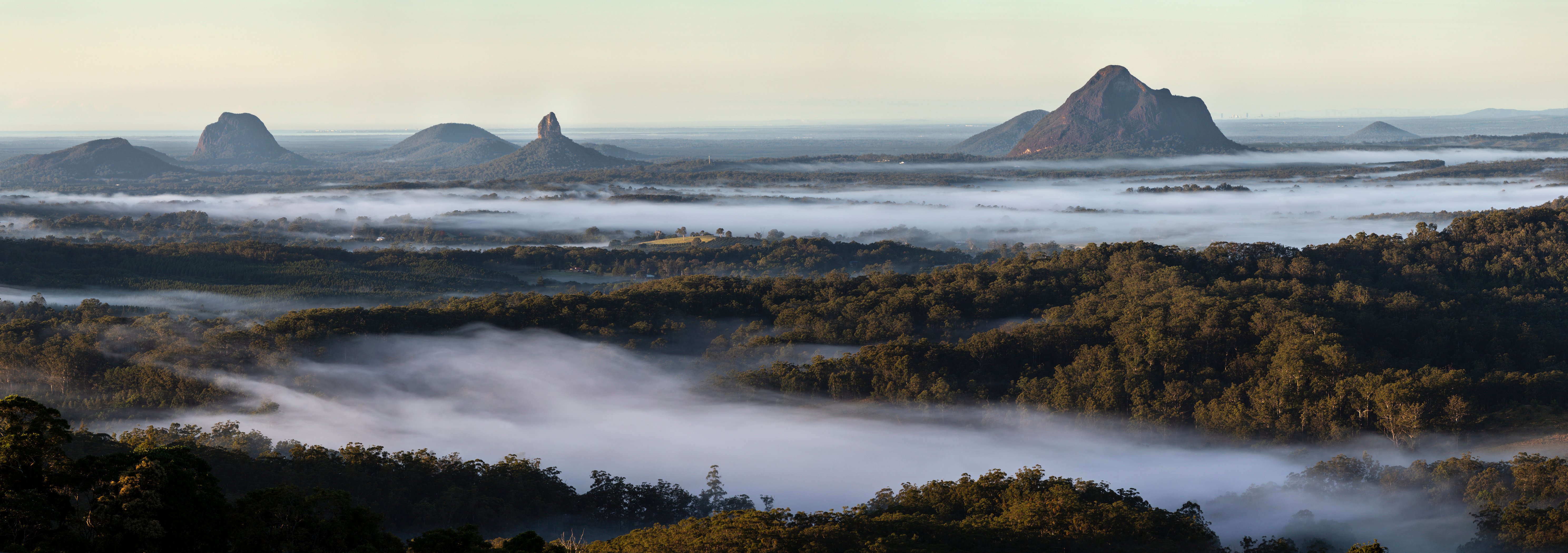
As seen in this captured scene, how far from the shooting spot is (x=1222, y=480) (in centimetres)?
2791

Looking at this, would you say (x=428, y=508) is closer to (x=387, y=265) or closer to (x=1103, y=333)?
(x=1103, y=333)

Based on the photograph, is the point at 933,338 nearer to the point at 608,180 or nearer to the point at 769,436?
the point at 769,436

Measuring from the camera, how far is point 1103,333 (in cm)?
3862

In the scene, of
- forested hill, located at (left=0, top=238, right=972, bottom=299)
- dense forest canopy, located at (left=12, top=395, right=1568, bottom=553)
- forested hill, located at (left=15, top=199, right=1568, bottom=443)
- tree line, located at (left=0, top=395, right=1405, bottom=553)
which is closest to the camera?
tree line, located at (left=0, top=395, right=1405, bottom=553)

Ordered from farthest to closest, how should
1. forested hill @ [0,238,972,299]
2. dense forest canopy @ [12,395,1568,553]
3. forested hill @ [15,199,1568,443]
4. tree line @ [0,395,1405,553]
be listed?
forested hill @ [0,238,972,299]
forested hill @ [15,199,1568,443]
dense forest canopy @ [12,395,1568,553]
tree line @ [0,395,1405,553]

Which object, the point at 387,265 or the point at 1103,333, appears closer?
the point at 1103,333

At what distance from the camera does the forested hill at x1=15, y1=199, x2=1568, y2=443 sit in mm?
31734

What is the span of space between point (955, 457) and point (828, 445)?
3.81m

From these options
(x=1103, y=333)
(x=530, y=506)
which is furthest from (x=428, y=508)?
(x=1103, y=333)

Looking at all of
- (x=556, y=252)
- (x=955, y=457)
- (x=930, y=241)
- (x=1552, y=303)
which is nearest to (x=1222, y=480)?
(x=955, y=457)

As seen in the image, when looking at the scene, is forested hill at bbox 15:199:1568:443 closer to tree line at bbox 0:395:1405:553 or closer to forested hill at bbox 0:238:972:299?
tree line at bbox 0:395:1405:553

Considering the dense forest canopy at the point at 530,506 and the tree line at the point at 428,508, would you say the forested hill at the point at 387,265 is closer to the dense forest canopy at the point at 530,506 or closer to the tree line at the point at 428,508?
the dense forest canopy at the point at 530,506

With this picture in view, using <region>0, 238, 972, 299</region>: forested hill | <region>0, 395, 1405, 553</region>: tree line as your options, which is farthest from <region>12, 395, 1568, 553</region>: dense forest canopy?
<region>0, 238, 972, 299</region>: forested hill

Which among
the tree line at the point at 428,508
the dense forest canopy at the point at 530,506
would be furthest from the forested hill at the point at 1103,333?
the tree line at the point at 428,508
